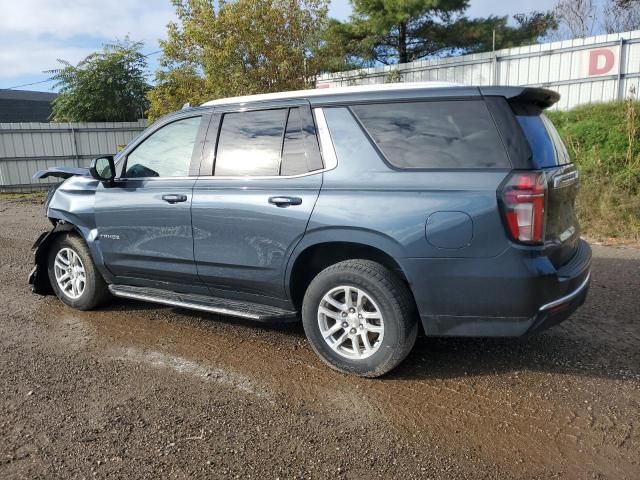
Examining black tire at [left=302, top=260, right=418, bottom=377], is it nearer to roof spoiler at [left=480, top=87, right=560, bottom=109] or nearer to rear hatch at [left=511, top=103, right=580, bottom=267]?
rear hatch at [left=511, top=103, right=580, bottom=267]

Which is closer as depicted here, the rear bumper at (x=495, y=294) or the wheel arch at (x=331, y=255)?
the rear bumper at (x=495, y=294)

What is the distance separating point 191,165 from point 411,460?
109 inches

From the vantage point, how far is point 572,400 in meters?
3.28

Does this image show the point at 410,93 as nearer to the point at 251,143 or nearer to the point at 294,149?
the point at 294,149

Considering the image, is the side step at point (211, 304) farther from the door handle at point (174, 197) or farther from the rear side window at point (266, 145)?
the rear side window at point (266, 145)

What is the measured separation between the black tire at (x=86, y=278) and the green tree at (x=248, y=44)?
948 cm

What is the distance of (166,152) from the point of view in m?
4.52

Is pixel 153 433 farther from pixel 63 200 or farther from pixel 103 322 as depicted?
pixel 63 200

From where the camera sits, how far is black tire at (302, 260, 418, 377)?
340 centimetres

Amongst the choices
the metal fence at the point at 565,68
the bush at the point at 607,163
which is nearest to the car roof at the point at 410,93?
the bush at the point at 607,163

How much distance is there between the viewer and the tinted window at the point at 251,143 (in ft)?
12.9

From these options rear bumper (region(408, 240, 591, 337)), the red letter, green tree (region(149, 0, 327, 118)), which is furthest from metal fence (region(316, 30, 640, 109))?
rear bumper (region(408, 240, 591, 337))

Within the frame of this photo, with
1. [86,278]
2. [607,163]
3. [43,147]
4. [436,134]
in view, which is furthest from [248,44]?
[436,134]

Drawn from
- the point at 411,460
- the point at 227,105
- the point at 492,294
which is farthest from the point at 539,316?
the point at 227,105
